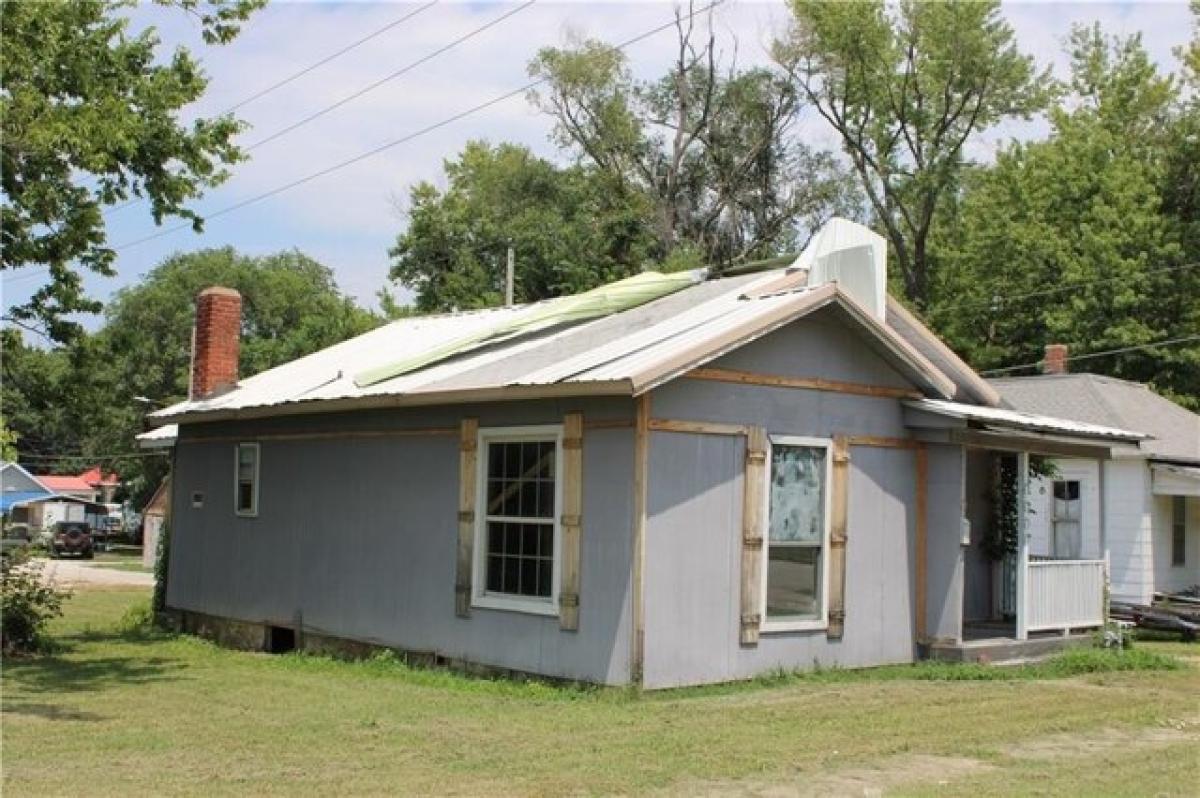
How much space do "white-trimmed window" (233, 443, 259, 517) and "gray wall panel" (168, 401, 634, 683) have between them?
185 millimetres

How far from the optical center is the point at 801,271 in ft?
51.0

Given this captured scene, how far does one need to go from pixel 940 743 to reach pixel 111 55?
11.1 meters

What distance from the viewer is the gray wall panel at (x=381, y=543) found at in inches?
478

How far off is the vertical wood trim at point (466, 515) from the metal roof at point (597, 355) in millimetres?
580

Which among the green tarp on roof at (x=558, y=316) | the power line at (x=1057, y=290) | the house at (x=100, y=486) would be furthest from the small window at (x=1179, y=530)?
the house at (x=100, y=486)

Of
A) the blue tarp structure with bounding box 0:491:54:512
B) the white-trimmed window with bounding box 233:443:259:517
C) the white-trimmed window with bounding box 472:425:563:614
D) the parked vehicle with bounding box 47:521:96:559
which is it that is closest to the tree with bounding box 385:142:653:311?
the parked vehicle with bounding box 47:521:96:559

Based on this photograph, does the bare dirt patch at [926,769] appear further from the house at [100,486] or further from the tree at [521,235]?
the house at [100,486]

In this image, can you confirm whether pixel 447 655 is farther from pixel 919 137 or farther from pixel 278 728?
pixel 919 137

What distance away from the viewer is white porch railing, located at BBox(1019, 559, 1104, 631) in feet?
51.3

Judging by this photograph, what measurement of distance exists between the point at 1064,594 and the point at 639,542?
23.3 ft

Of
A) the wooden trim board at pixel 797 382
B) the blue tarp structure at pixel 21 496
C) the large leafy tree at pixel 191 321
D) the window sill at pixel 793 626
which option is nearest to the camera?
the wooden trim board at pixel 797 382

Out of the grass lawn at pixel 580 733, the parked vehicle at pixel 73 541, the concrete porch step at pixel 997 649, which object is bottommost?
the parked vehicle at pixel 73 541

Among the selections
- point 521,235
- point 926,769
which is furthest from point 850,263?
point 521,235

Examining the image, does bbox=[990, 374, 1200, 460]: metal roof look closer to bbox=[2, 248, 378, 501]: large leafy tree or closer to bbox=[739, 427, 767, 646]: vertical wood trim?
bbox=[739, 427, 767, 646]: vertical wood trim
